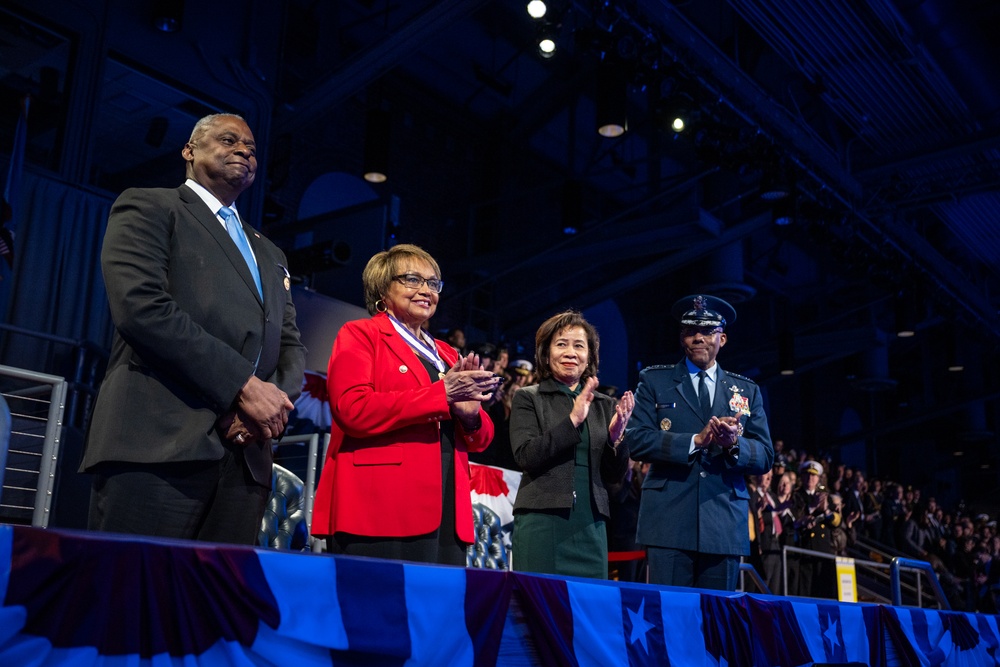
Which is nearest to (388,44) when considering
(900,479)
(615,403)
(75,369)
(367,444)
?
(75,369)

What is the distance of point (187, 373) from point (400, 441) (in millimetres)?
633

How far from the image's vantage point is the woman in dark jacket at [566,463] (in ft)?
9.05

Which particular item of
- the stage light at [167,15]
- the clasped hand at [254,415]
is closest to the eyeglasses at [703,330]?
the clasped hand at [254,415]

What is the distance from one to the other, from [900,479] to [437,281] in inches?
856

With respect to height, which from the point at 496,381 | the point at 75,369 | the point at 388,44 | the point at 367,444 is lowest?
the point at 367,444

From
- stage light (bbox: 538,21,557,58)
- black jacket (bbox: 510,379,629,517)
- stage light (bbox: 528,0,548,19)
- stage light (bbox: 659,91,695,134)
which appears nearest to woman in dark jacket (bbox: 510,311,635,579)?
black jacket (bbox: 510,379,629,517)

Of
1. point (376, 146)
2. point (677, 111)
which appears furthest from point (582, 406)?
point (677, 111)

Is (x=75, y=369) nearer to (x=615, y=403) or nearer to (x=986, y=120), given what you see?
(x=615, y=403)

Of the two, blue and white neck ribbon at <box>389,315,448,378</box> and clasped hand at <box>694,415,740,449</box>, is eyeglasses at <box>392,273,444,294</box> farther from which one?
clasped hand at <box>694,415,740,449</box>

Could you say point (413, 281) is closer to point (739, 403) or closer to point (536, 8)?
point (739, 403)

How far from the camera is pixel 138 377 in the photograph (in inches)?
72.3

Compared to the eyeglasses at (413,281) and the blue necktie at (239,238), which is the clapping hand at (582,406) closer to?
the eyeglasses at (413,281)

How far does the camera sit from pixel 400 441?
2.28 m

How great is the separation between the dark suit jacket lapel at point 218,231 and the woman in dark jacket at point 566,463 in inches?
43.0
